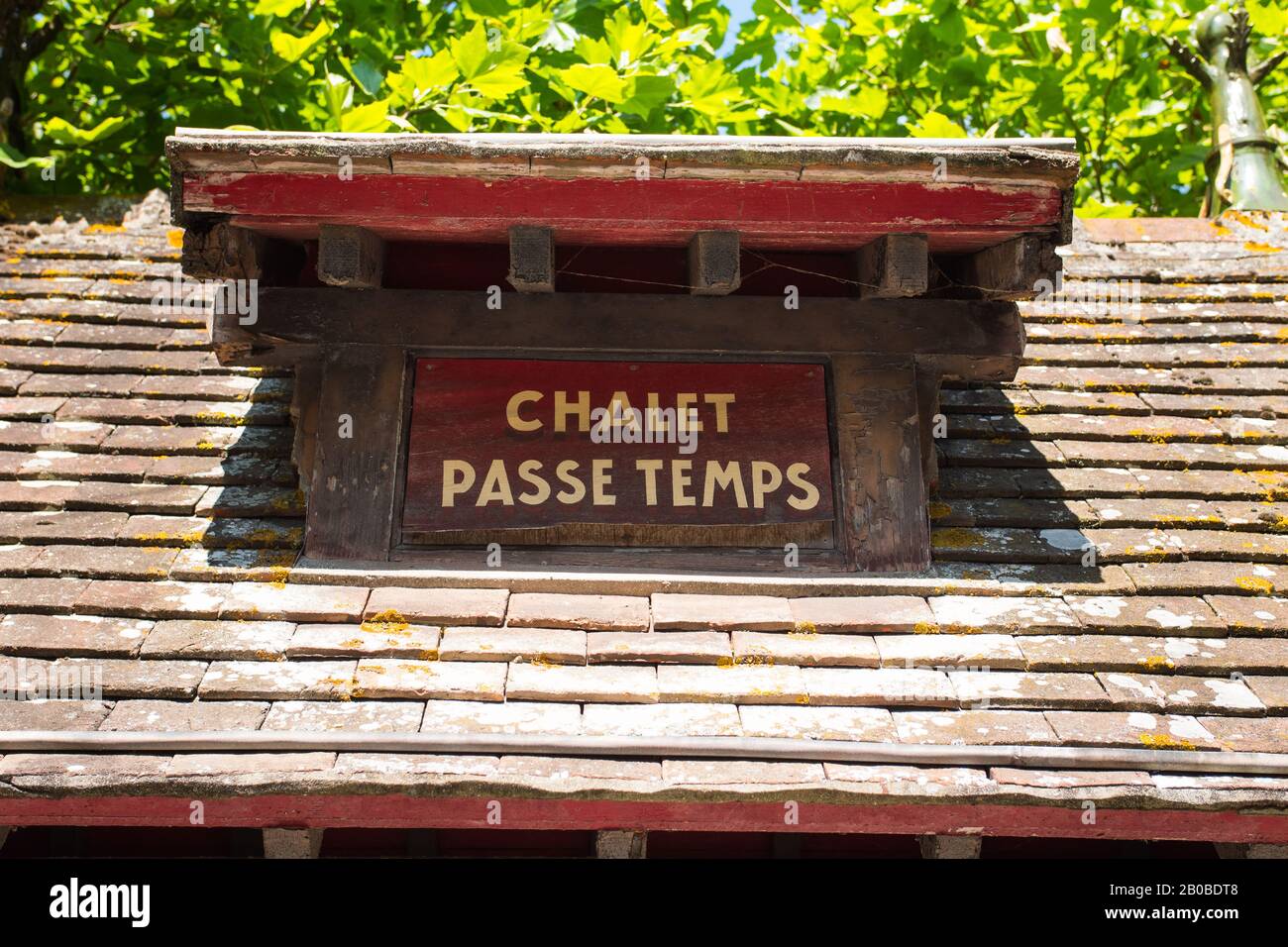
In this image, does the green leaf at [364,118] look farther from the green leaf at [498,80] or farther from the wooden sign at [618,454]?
the wooden sign at [618,454]

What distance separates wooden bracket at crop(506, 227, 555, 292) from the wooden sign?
38cm

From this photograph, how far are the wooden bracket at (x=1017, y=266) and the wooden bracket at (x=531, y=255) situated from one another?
1.55m

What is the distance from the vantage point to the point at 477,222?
397 centimetres

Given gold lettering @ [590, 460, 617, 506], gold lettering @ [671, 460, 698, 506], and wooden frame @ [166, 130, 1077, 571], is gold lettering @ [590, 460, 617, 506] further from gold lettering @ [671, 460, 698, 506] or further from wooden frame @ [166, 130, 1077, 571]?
gold lettering @ [671, 460, 698, 506]

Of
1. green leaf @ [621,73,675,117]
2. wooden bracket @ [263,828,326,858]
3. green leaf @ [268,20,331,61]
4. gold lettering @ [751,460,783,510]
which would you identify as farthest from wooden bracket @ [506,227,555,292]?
green leaf @ [268,20,331,61]

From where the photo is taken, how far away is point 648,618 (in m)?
3.79

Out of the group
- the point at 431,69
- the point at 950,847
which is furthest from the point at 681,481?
the point at 431,69

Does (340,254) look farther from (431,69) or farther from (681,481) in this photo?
(431,69)

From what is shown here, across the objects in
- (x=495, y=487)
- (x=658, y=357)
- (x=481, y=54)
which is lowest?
(x=495, y=487)

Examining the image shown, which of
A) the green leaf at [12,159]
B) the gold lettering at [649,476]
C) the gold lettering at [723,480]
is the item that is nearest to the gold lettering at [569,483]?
the gold lettering at [649,476]

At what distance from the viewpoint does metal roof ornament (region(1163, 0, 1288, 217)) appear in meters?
7.20

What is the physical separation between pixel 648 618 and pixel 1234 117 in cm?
626
